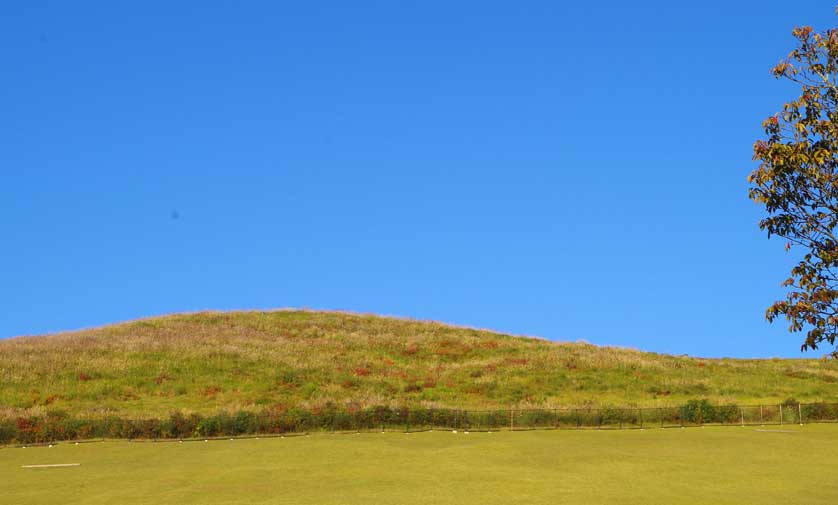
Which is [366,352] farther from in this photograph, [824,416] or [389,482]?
[389,482]

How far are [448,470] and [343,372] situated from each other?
123 ft

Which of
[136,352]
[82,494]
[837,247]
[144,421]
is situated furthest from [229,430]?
[136,352]

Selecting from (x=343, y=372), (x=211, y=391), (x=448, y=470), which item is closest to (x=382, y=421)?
(x=448, y=470)

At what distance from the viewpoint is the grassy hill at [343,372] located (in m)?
56.3

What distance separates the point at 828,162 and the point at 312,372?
46.9 meters

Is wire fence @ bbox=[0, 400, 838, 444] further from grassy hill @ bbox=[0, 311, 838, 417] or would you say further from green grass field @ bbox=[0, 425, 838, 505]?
grassy hill @ bbox=[0, 311, 838, 417]

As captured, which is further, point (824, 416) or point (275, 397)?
point (275, 397)

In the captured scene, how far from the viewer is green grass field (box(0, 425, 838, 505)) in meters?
24.5

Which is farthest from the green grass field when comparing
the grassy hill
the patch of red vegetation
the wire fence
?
the patch of red vegetation

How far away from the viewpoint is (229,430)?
41000 mm

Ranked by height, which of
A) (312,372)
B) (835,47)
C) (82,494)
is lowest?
(82,494)

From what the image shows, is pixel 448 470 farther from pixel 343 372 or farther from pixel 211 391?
pixel 343 372

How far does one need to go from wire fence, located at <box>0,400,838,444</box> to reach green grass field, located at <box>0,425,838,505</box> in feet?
5.43

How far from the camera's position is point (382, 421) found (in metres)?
42.1
